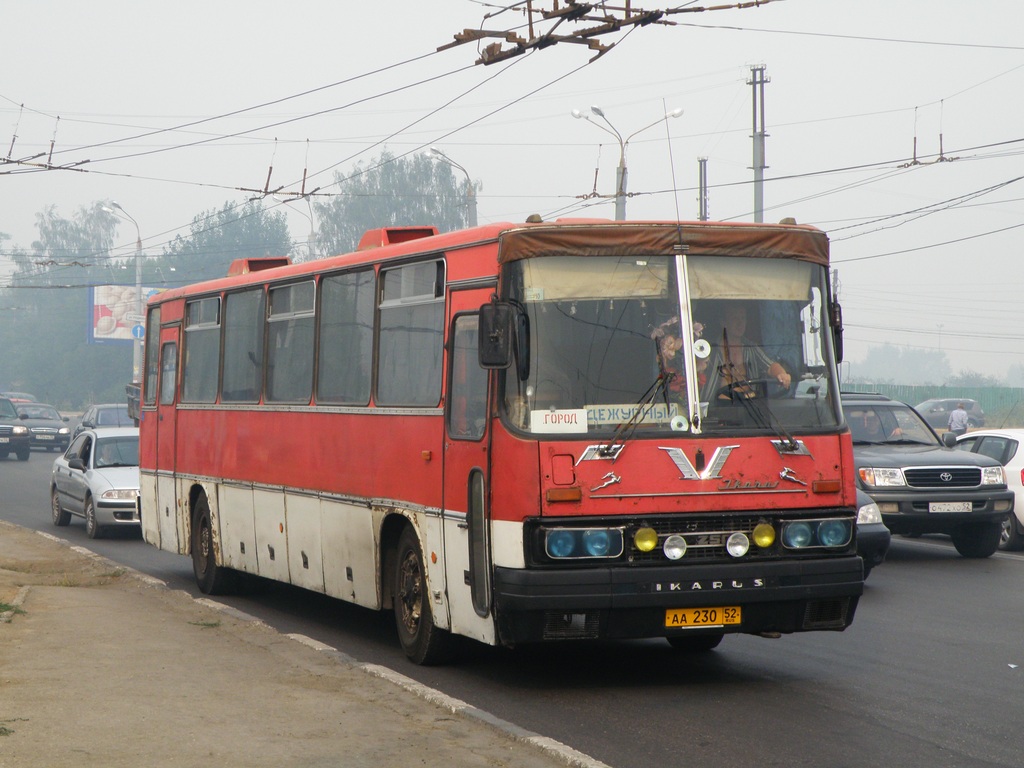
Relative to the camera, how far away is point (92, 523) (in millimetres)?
20859

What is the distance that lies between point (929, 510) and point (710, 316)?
9.15 m

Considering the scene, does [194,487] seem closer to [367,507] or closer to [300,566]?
[300,566]

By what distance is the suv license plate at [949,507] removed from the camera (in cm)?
1698

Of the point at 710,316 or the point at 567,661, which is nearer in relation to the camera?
the point at 710,316

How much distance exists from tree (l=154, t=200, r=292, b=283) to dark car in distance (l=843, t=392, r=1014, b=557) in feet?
368

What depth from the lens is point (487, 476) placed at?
8.65 metres

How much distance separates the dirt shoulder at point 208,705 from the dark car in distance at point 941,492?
27.5 ft

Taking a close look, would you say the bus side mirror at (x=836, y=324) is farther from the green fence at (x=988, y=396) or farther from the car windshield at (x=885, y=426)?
the green fence at (x=988, y=396)

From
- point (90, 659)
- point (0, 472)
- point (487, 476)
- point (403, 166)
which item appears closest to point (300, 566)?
point (90, 659)

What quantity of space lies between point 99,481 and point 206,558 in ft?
23.0

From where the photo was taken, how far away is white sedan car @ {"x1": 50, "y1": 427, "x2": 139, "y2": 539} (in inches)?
813

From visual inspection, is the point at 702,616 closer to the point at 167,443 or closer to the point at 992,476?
the point at 167,443

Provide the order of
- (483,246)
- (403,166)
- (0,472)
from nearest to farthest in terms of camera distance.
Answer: (483,246)
(0,472)
(403,166)

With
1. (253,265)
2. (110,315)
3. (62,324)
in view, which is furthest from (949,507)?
(62,324)
